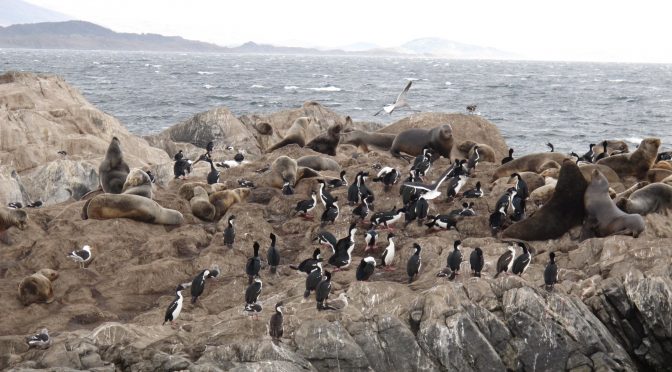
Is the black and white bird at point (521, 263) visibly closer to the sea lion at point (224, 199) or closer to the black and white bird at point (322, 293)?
the black and white bird at point (322, 293)

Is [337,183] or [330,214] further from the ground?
[330,214]

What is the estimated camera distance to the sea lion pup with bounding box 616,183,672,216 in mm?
13906

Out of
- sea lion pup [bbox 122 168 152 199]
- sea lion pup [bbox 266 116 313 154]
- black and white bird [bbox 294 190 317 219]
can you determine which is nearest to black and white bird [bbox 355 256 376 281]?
black and white bird [bbox 294 190 317 219]

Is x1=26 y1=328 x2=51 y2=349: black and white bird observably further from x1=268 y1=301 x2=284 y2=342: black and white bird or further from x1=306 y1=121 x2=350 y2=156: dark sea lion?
x1=306 y1=121 x2=350 y2=156: dark sea lion

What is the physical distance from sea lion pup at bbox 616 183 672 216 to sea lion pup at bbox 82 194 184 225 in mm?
8401

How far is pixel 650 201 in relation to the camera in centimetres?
1404

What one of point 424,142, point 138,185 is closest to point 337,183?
point 138,185

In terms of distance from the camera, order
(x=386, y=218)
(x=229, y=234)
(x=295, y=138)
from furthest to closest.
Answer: (x=295, y=138), (x=386, y=218), (x=229, y=234)

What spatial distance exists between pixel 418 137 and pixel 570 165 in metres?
7.66

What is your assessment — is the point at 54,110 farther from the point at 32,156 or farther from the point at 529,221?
the point at 529,221

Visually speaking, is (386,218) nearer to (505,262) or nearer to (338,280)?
(338,280)

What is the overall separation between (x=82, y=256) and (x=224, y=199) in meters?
3.66

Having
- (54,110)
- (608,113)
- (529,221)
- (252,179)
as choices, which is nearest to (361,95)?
(608,113)

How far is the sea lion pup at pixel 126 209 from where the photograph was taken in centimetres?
1471
